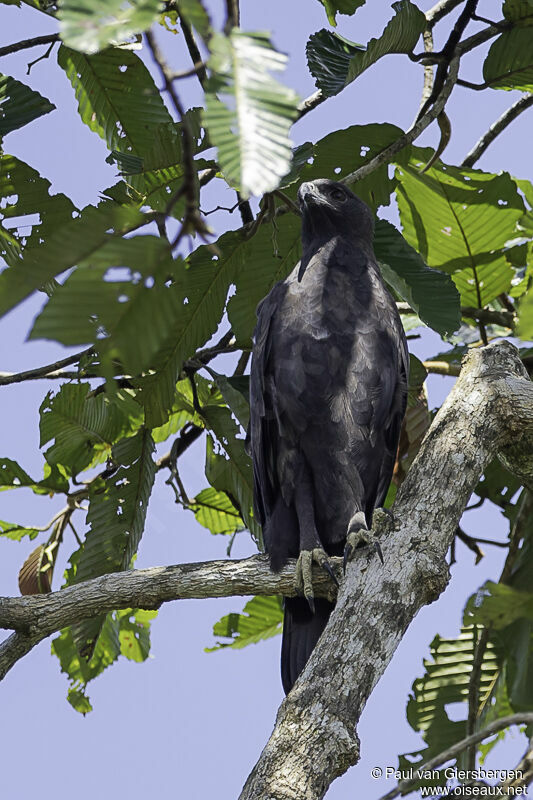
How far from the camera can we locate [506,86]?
181 inches

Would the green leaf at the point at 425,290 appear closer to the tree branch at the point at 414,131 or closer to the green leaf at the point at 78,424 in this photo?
the tree branch at the point at 414,131

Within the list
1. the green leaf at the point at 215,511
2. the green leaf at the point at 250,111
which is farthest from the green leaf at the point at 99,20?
the green leaf at the point at 215,511

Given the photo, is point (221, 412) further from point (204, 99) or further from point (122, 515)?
point (204, 99)

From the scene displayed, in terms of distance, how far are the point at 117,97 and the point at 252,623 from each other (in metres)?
3.04

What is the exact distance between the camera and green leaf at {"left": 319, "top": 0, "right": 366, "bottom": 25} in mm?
4355

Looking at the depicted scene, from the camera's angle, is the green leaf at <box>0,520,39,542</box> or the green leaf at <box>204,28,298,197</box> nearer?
the green leaf at <box>204,28,298,197</box>

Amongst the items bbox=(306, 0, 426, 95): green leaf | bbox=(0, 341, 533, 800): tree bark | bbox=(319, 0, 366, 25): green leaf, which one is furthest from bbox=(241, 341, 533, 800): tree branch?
bbox=(319, 0, 366, 25): green leaf

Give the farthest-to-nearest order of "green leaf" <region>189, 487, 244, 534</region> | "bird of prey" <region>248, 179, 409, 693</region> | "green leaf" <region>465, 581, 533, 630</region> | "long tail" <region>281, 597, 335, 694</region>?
"green leaf" <region>189, 487, 244, 534</region>, "bird of prey" <region>248, 179, 409, 693</region>, "long tail" <region>281, 597, 335, 694</region>, "green leaf" <region>465, 581, 533, 630</region>

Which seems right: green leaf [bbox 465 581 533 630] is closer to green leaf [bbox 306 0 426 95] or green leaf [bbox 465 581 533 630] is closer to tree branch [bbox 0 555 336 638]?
tree branch [bbox 0 555 336 638]

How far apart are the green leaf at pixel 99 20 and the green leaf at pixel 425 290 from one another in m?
3.11

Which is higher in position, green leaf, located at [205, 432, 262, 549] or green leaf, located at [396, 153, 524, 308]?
green leaf, located at [396, 153, 524, 308]

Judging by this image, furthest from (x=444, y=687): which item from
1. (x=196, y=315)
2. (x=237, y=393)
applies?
(x=196, y=315)

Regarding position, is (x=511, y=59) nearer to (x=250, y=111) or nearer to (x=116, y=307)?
(x=250, y=111)

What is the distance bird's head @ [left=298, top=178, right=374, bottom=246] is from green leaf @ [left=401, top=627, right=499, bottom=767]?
2.24 m
